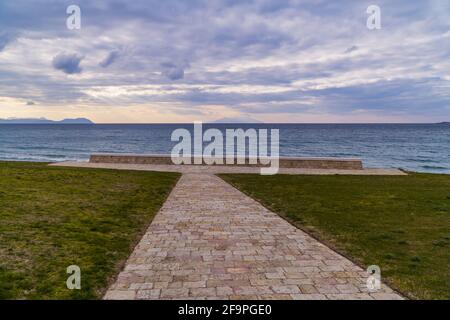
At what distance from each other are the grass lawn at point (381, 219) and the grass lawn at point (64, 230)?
15.7 feet

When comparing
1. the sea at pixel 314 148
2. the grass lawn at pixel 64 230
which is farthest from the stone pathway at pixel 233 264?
the sea at pixel 314 148

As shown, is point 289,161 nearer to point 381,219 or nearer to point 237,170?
point 237,170

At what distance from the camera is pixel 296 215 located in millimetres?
11062

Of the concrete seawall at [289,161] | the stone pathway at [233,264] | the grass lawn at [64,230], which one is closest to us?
the stone pathway at [233,264]

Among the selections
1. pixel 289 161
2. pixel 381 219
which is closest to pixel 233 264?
pixel 381 219

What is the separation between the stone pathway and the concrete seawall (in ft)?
52.0

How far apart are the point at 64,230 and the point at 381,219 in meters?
8.88

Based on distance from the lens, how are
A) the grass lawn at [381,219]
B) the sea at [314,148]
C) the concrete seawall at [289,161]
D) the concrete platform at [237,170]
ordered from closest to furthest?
1. the grass lawn at [381,219]
2. the concrete platform at [237,170]
3. the concrete seawall at [289,161]
4. the sea at [314,148]

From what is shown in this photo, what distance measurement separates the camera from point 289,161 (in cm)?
2625

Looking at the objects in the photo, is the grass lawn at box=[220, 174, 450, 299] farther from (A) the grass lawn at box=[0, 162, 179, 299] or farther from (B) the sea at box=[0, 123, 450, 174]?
(B) the sea at box=[0, 123, 450, 174]

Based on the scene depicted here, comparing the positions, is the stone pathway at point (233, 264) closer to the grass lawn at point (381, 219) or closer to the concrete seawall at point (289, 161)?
the grass lawn at point (381, 219)

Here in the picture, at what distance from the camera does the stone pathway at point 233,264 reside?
5.55 metres
